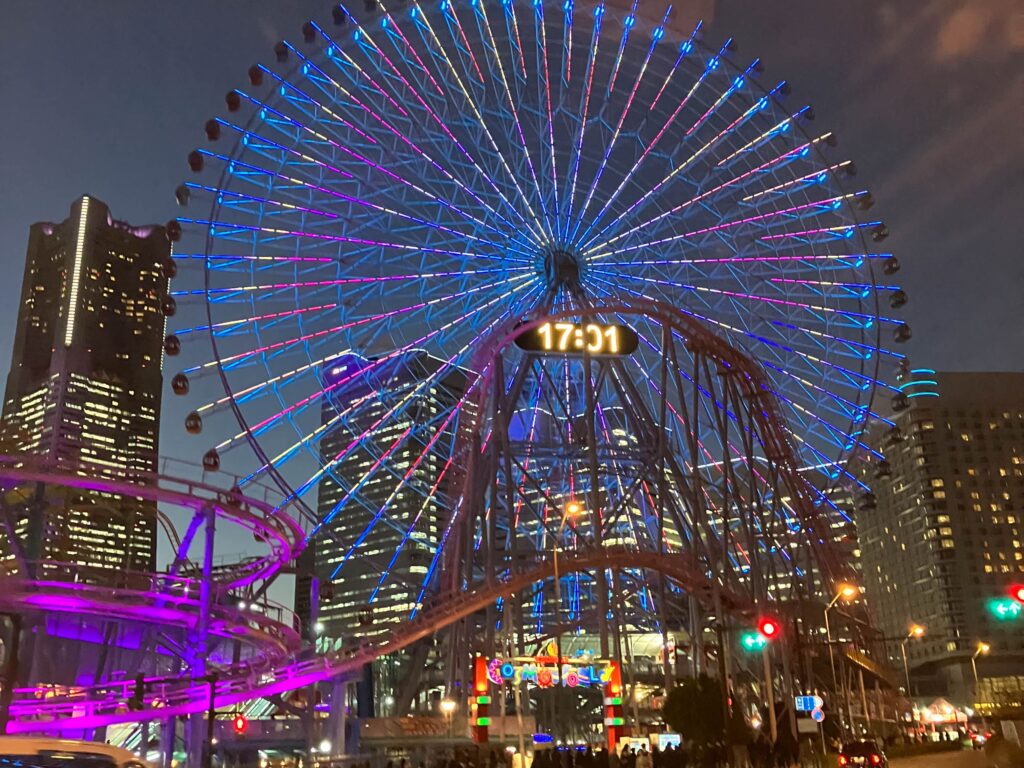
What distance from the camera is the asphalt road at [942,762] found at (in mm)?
31969

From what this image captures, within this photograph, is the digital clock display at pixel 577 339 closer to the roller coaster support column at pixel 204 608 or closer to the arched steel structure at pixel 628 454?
the arched steel structure at pixel 628 454

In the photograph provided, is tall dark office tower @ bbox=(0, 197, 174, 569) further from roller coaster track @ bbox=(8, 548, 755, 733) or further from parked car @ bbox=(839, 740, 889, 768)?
parked car @ bbox=(839, 740, 889, 768)

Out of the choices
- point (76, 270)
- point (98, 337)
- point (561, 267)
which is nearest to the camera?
point (561, 267)

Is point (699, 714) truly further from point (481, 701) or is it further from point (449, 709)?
point (449, 709)

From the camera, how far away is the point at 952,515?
131125 millimetres

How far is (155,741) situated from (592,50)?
145 feet

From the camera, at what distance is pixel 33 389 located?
11331cm

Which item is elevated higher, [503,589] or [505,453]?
[505,453]

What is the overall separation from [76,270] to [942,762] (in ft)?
410

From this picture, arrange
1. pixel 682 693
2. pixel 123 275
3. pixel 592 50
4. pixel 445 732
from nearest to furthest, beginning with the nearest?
pixel 682 693
pixel 592 50
pixel 445 732
pixel 123 275

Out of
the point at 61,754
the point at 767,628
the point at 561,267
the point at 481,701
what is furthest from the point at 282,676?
the point at 61,754

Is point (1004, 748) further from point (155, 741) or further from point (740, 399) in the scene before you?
point (155, 741)

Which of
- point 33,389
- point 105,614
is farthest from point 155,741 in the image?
point 33,389

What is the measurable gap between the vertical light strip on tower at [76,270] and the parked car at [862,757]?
383 ft
